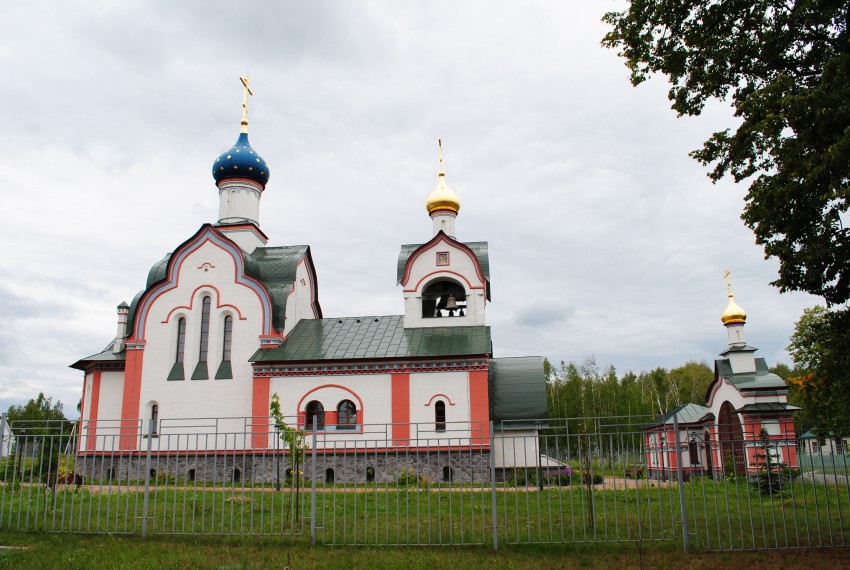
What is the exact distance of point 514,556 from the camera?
24.8 feet

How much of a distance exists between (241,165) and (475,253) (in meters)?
8.80

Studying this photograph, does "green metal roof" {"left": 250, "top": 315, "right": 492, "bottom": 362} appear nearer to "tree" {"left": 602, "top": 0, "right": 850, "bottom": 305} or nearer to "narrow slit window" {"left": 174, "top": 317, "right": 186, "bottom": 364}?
"narrow slit window" {"left": 174, "top": 317, "right": 186, "bottom": 364}

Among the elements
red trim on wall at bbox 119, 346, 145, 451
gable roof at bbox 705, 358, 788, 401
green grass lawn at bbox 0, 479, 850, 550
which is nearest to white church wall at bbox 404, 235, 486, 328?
gable roof at bbox 705, 358, 788, 401

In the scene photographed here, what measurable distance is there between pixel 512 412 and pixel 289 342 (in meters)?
6.88

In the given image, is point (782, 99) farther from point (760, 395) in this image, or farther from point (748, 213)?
point (760, 395)

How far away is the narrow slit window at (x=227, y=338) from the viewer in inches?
756

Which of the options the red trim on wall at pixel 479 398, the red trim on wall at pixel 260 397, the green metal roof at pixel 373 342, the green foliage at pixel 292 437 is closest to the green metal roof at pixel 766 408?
the red trim on wall at pixel 479 398

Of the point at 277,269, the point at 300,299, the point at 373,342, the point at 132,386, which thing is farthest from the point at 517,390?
the point at 132,386

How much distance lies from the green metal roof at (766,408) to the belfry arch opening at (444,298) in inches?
331

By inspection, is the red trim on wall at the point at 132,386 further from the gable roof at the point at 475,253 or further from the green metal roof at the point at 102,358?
the gable roof at the point at 475,253

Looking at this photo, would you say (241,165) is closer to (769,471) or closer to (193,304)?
(193,304)

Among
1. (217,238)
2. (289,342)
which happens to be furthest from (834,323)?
(217,238)

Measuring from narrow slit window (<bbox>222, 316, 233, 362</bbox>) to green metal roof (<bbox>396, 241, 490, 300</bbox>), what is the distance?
5.24 metres

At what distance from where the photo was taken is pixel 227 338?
1939 centimetres
